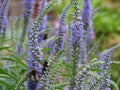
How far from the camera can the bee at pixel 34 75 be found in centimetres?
225

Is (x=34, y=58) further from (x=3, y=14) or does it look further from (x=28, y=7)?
(x=28, y=7)

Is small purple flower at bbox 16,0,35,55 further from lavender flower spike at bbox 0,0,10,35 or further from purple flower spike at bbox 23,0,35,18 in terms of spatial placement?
lavender flower spike at bbox 0,0,10,35

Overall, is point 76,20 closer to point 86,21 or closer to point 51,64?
point 51,64

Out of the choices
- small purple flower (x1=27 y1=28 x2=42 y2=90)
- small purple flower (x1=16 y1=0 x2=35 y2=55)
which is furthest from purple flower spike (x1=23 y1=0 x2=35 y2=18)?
small purple flower (x1=27 y1=28 x2=42 y2=90)

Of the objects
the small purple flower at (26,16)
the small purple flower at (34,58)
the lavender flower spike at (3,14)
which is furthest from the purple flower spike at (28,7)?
the small purple flower at (34,58)

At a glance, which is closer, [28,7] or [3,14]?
[3,14]

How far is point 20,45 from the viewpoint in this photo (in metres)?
3.56

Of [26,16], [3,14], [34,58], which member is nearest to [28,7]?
[26,16]

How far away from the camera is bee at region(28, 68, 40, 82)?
2.25 m

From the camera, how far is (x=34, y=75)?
2266mm

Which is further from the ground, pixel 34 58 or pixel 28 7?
pixel 28 7

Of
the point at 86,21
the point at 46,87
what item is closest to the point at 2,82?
the point at 46,87

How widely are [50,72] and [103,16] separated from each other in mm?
7639

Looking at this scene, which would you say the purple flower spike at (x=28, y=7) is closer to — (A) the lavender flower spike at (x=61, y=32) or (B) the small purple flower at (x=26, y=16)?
(B) the small purple flower at (x=26, y=16)
